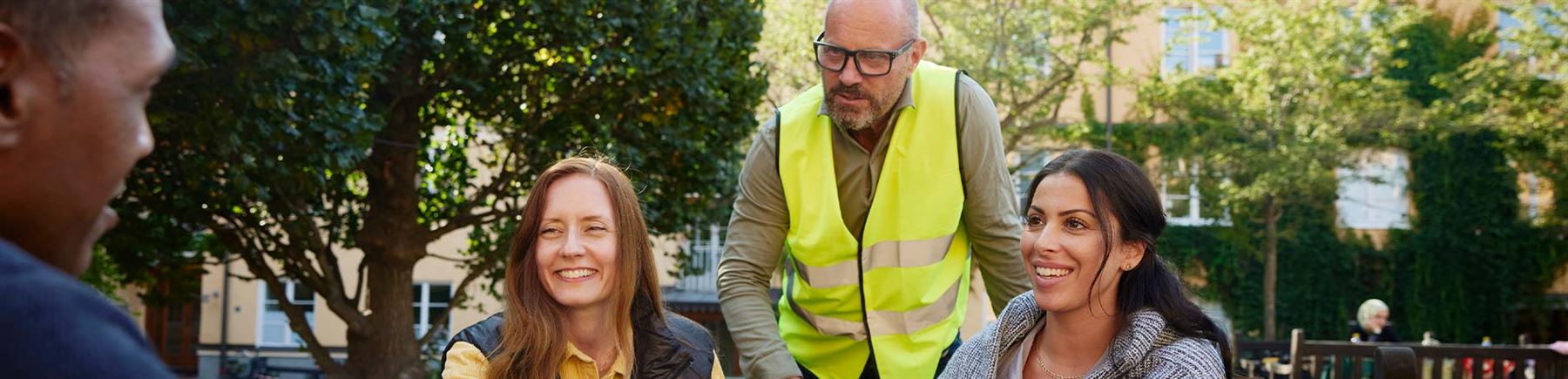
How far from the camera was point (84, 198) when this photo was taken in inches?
35.2

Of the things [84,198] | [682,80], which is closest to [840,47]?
[84,198]

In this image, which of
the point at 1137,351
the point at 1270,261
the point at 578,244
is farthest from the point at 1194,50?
the point at 578,244

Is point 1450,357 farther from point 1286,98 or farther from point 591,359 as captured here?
point 1286,98

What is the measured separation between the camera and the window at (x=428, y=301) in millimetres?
32844

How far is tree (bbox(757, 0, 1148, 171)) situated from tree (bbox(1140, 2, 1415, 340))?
3808 mm

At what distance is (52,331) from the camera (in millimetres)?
791

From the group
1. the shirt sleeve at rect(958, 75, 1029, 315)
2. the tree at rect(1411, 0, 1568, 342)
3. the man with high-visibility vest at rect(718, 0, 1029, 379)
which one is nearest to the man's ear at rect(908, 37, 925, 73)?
the man with high-visibility vest at rect(718, 0, 1029, 379)

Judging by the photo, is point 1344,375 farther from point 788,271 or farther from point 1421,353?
point 788,271

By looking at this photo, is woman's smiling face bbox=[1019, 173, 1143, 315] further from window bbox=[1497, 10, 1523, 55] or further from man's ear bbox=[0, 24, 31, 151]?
window bbox=[1497, 10, 1523, 55]

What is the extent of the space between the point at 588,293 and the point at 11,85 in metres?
2.76

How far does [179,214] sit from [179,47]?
12.7ft

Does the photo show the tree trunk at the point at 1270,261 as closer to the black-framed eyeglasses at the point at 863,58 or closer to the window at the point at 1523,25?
the window at the point at 1523,25

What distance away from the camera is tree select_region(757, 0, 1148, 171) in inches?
946

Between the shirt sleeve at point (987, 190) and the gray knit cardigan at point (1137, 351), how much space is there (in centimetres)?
27
